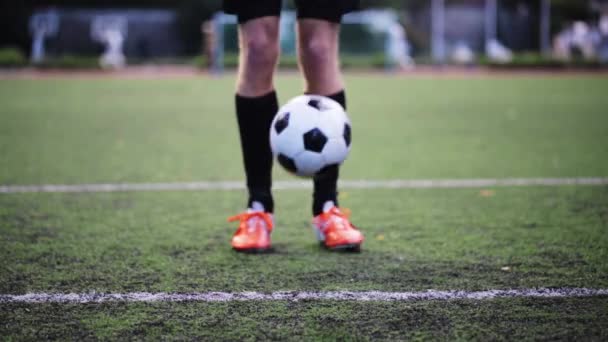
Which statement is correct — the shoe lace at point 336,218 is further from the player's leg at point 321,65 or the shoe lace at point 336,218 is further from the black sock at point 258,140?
the black sock at point 258,140

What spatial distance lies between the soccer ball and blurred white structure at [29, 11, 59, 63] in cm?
2359

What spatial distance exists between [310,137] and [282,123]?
0.41ft

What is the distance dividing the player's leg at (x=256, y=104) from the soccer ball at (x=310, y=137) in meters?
A: 0.23

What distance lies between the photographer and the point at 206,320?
176 centimetres

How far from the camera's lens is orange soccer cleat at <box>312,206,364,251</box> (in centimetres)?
244

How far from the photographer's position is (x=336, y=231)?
2.47 metres

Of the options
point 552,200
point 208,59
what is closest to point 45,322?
point 552,200

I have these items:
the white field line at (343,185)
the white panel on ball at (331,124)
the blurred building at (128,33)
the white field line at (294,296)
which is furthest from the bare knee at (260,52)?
the blurred building at (128,33)

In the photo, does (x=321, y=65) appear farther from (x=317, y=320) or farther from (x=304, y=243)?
(x=317, y=320)

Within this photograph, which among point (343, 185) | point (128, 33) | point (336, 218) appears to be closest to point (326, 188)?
point (336, 218)

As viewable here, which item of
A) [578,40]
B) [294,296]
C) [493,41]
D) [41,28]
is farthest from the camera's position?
[578,40]

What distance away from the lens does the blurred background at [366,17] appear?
82.0ft

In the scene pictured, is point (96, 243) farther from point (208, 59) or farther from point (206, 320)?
point (208, 59)

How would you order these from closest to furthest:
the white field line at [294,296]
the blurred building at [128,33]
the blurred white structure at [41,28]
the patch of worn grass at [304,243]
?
the white field line at [294,296] < the patch of worn grass at [304,243] < the blurred white structure at [41,28] < the blurred building at [128,33]
